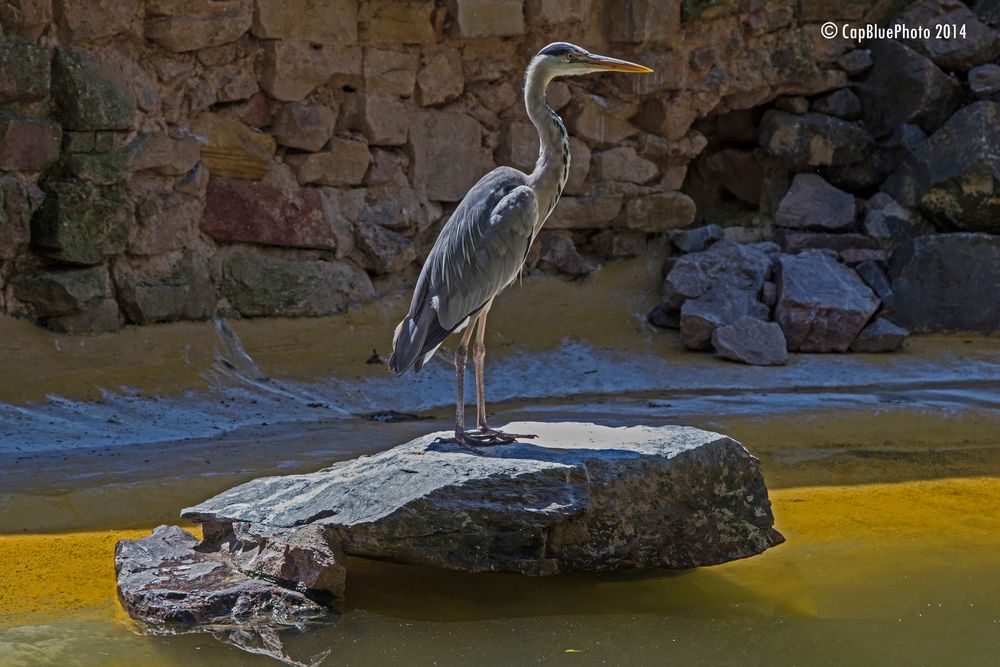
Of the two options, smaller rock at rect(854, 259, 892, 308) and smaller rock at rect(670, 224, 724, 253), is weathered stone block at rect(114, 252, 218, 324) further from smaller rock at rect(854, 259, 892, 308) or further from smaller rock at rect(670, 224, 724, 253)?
smaller rock at rect(854, 259, 892, 308)

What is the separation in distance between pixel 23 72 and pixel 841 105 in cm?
606

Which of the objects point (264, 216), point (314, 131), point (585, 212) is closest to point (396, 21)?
point (314, 131)

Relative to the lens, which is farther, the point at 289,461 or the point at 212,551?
the point at 289,461

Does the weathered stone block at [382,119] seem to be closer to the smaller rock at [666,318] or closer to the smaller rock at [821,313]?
the smaller rock at [666,318]

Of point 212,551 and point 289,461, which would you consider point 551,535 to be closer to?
point 212,551

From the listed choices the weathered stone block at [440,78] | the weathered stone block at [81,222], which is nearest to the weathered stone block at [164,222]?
the weathered stone block at [81,222]

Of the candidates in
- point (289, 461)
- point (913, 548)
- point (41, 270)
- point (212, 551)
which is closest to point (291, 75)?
point (41, 270)

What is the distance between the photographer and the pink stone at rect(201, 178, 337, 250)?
26.0 feet

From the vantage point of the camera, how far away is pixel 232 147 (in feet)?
26.1

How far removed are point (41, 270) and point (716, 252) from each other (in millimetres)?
4533

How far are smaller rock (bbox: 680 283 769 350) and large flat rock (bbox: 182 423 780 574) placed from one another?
3682mm

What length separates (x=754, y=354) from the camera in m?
8.34

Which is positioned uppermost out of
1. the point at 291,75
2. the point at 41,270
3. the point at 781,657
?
the point at 291,75

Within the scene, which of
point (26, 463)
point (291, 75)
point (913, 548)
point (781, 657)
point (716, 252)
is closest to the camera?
point (781, 657)
